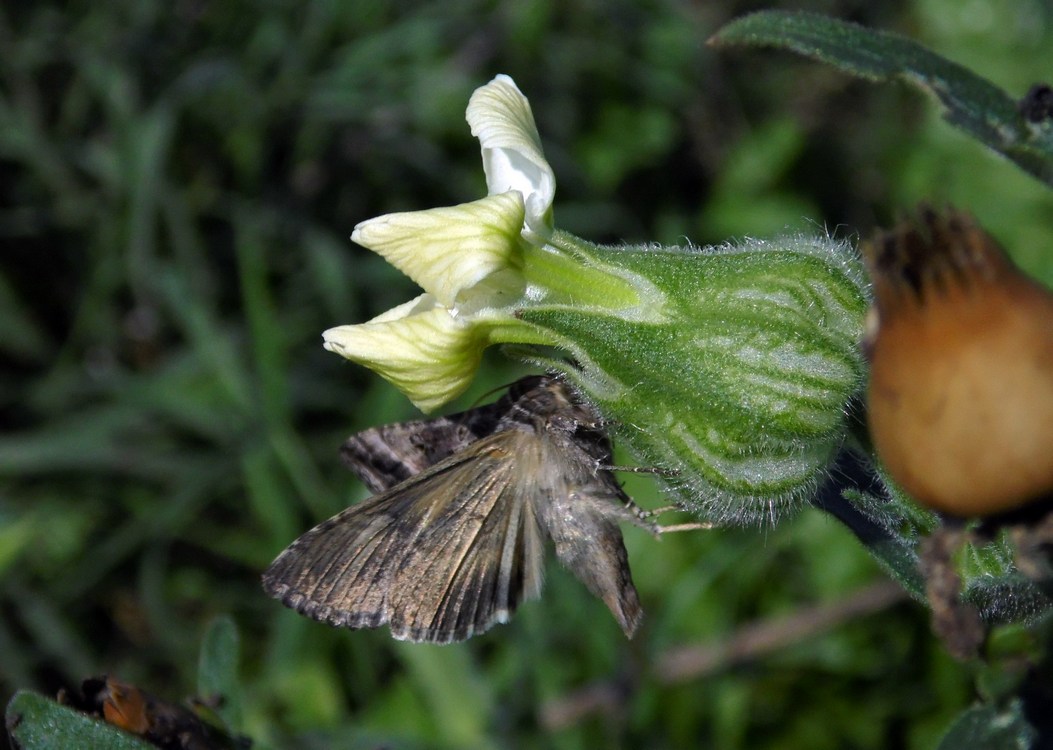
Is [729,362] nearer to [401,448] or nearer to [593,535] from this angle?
[593,535]

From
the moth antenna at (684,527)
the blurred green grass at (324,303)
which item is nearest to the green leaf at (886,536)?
the moth antenna at (684,527)

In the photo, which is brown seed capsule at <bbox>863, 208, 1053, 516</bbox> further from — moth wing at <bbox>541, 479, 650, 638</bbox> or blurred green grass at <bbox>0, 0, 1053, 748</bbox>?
blurred green grass at <bbox>0, 0, 1053, 748</bbox>

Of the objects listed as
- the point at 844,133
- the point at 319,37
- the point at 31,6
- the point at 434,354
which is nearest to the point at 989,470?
the point at 434,354

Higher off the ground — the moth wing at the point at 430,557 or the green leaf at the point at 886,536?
the moth wing at the point at 430,557

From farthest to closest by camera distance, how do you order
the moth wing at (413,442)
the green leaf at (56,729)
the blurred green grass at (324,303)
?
the blurred green grass at (324,303)
the moth wing at (413,442)
the green leaf at (56,729)

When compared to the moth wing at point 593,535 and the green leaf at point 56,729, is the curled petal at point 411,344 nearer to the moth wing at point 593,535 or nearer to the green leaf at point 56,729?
the moth wing at point 593,535

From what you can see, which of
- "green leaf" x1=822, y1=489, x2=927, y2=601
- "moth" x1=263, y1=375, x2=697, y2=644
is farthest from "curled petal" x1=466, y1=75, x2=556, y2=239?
"green leaf" x1=822, y1=489, x2=927, y2=601
